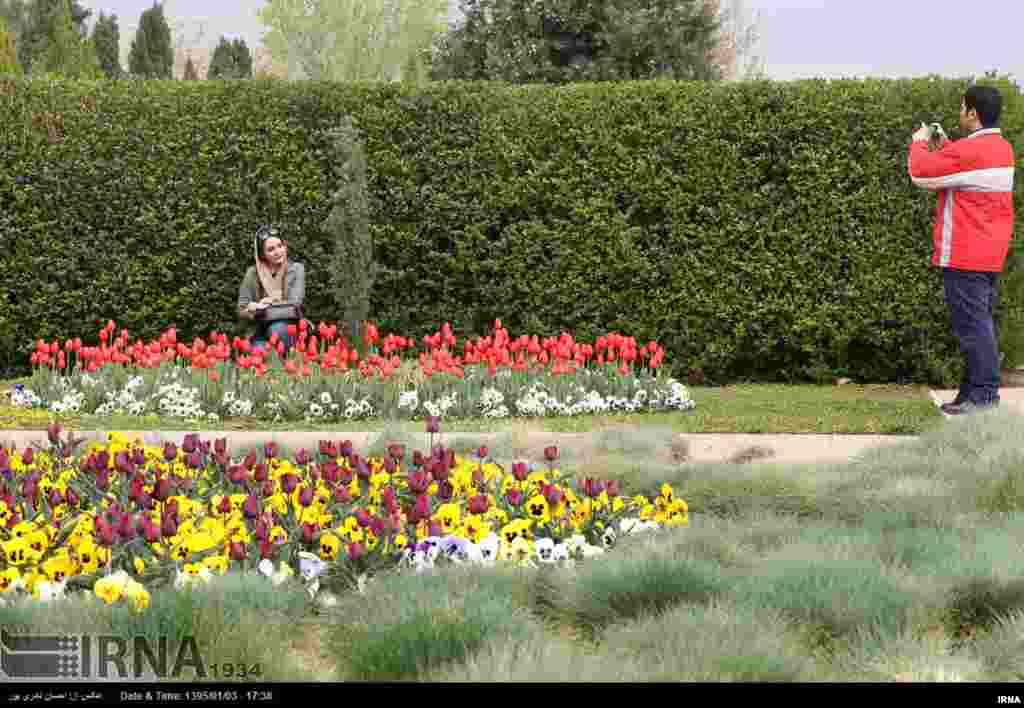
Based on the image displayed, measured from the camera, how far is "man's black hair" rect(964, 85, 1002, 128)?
9219 mm

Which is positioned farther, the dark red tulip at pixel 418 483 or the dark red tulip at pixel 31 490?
the dark red tulip at pixel 31 490

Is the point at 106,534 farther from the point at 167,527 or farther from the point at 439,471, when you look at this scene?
the point at 439,471

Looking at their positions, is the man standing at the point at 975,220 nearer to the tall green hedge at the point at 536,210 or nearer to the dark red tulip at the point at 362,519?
the tall green hedge at the point at 536,210

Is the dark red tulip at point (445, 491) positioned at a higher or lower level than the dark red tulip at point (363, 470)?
lower

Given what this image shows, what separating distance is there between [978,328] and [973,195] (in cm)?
87

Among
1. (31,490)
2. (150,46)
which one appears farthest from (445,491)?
(150,46)

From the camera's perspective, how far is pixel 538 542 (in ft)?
16.7

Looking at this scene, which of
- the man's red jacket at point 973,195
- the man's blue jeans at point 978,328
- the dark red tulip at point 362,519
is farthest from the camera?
the man's blue jeans at point 978,328

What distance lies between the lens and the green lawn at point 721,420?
8992 millimetres

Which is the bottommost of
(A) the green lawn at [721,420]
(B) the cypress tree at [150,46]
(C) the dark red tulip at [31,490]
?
(A) the green lawn at [721,420]

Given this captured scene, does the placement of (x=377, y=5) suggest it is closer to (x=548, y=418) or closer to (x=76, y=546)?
(x=548, y=418)

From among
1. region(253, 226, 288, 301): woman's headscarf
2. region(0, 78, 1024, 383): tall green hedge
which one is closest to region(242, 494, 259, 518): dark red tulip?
region(253, 226, 288, 301): woman's headscarf

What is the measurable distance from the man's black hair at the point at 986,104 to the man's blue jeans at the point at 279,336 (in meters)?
5.13

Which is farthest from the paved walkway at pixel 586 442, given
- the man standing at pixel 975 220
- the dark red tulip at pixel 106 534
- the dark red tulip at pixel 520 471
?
the dark red tulip at pixel 106 534
